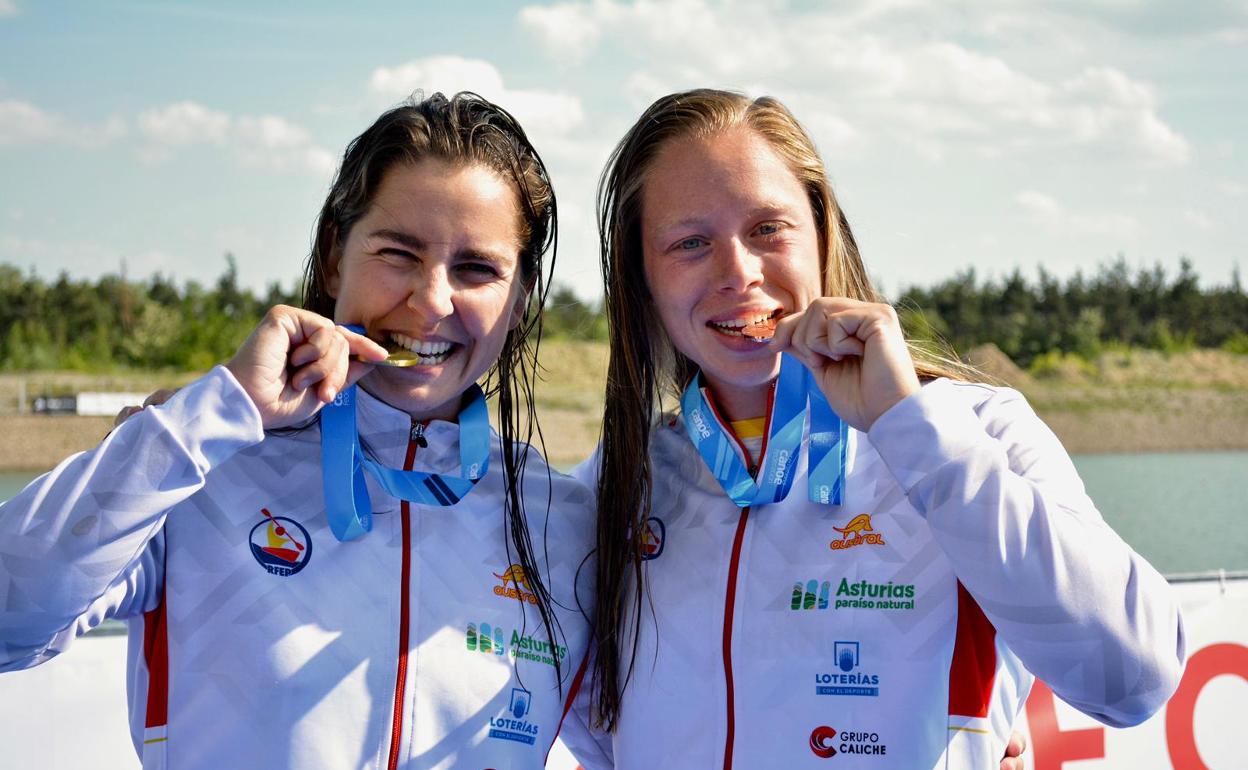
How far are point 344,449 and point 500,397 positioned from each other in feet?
1.73

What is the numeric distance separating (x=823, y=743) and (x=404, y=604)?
0.80 m

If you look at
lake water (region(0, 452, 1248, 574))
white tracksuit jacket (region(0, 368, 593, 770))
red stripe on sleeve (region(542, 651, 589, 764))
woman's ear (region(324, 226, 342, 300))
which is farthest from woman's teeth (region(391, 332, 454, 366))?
lake water (region(0, 452, 1248, 574))

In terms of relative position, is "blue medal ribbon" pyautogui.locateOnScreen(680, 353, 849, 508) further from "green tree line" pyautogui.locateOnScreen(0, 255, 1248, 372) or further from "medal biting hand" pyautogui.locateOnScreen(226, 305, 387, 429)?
"green tree line" pyautogui.locateOnScreen(0, 255, 1248, 372)

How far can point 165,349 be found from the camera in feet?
102

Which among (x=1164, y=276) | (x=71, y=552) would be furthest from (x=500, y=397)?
(x=1164, y=276)

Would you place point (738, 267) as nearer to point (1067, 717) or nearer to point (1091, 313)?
point (1067, 717)

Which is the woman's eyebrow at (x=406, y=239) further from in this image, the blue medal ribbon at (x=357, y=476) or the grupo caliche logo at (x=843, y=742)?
the grupo caliche logo at (x=843, y=742)

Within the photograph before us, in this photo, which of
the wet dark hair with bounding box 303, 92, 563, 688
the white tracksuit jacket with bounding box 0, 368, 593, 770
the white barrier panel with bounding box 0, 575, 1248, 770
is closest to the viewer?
the white tracksuit jacket with bounding box 0, 368, 593, 770

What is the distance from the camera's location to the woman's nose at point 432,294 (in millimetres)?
2215

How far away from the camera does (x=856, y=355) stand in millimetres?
1953

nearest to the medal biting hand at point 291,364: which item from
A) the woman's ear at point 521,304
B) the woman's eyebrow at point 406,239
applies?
the woman's eyebrow at point 406,239

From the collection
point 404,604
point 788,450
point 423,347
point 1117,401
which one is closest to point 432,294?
point 423,347

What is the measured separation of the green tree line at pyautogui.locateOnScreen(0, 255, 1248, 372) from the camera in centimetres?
3095

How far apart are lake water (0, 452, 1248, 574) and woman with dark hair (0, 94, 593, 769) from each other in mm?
8282
